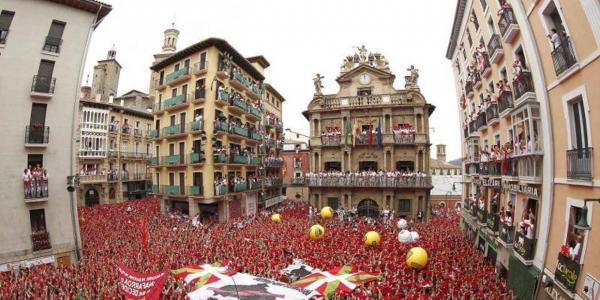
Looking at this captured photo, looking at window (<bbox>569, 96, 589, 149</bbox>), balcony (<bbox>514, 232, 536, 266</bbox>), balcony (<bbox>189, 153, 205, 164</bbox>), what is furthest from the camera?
balcony (<bbox>189, 153, 205, 164</bbox>)

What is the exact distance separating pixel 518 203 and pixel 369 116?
21.5m

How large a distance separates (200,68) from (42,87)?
1359 centimetres

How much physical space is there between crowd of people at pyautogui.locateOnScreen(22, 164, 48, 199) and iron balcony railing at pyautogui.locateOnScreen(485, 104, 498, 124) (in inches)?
944

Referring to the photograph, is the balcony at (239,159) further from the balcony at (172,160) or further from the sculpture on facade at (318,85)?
the sculpture on facade at (318,85)

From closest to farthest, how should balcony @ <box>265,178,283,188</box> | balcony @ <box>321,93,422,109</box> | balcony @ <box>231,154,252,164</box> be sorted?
balcony @ <box>231,154,252,164</box> → balcony @ <box>321,93,422,109</box> → balcony @ <box>265,178,283,188</box>

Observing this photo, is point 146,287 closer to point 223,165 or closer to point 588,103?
point 588,103

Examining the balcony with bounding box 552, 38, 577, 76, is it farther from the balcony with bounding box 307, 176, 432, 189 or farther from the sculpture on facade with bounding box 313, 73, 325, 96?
the sculpture on facade with bounding box 313, 73, 325, 96

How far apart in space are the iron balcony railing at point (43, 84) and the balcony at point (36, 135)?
6.46 feet

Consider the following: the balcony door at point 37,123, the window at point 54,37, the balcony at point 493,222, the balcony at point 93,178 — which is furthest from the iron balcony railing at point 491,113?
the balcony at point 93,178

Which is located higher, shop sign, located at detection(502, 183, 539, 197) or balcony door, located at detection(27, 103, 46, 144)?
balcony door, located at detection(27, 103, 46, 144)

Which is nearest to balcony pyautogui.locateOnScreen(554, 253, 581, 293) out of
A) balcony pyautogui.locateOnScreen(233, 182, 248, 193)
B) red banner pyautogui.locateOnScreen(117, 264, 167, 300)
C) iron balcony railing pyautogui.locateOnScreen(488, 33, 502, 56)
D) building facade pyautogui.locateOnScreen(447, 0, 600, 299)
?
building facade pyautogui.locateOnScreen(447, 0, 600, 299)

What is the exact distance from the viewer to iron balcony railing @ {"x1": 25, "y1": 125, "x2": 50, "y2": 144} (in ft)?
59.0

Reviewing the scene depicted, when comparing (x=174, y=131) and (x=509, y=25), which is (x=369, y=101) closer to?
(x=174, y=131)

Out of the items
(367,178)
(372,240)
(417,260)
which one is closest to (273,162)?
(367,178)
